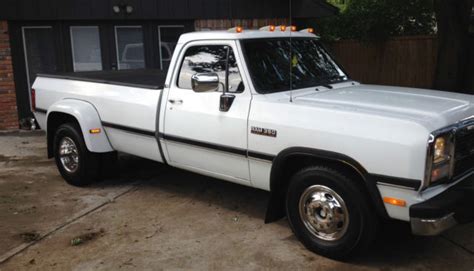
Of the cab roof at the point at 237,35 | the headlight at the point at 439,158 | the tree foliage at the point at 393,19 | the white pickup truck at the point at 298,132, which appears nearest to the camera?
the headlight at the point at 439,158

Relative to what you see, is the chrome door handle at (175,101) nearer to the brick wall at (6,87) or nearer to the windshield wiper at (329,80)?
the windshield wiper at (329,80)

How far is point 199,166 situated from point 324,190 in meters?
1.54

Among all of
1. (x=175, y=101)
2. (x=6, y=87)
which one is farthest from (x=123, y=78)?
(x=6, y=87)

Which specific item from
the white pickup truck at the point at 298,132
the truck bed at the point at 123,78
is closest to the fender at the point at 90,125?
the white pickup truck at the point at 298,132

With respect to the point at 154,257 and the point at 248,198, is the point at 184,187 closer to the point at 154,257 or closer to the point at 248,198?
the point at 248,198

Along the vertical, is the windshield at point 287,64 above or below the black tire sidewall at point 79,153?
above

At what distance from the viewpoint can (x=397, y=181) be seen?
3680 mm

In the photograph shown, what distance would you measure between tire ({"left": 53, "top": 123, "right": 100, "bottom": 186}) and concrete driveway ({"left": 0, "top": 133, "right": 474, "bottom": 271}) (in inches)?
6.3

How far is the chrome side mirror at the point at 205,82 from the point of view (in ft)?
15.3

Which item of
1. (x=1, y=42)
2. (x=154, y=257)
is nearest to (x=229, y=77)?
(x=154, y=257)

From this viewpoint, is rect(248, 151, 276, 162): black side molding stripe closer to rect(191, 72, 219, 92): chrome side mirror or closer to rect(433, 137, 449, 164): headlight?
rect(191, 72, 219, 92): chrome side mirror

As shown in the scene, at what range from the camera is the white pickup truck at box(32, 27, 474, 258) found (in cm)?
374

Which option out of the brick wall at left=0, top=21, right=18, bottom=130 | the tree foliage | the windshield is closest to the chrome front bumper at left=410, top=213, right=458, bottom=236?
the windshield

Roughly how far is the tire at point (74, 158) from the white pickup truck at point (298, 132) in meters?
0.02
